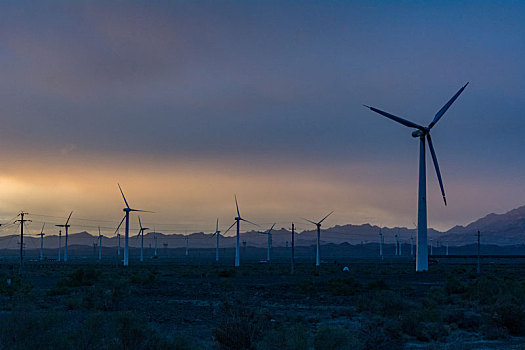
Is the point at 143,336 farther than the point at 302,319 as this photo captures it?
No

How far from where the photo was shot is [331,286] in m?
66.1

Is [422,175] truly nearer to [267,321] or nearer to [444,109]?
[444,109]

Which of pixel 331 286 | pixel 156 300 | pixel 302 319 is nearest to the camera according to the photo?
pixel 302 319

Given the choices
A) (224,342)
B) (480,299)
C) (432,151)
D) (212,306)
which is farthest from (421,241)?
(224,342)

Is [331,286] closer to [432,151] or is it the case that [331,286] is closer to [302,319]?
[302,319]

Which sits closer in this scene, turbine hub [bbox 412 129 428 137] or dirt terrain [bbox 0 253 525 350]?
dirt terrain [bbox 0 253 525 350]

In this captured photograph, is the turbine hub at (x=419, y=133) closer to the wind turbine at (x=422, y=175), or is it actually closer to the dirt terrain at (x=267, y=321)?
the wind turbine at (x=422, y=175)

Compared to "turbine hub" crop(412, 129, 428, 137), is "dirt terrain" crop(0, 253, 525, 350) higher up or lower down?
lower down

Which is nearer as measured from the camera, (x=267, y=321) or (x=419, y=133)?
(x=267, y=321)

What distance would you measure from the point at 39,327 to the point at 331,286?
152 ft

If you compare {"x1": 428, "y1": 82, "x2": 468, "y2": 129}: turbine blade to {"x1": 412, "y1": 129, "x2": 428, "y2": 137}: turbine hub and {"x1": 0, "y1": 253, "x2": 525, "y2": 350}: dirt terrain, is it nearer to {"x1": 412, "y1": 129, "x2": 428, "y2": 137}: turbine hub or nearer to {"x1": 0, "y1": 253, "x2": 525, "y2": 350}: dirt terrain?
{"x1": 412, "y1": 129, "x2": 428, "y2": 137}: turbine hub

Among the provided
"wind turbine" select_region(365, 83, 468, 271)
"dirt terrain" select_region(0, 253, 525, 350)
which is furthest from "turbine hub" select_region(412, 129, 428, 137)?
"dirt terrain" select_region(0, 253, 525, 350)

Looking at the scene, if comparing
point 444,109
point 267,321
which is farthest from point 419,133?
point 267,321

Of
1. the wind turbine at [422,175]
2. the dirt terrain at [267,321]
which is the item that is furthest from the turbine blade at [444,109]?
the dirt terrain at [267,321]
